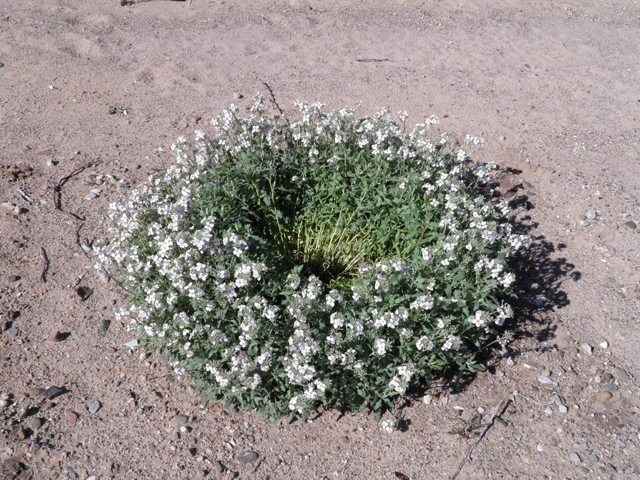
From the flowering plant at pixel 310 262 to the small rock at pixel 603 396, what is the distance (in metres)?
0.97

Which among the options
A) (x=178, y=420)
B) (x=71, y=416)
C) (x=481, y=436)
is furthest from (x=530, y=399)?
(x=71, y=416)

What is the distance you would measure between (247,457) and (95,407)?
1.28 meters

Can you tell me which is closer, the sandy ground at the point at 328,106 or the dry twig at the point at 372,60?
the sandy ground at the point at 328,106

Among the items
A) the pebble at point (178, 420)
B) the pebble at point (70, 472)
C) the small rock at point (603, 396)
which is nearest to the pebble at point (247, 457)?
the pebble at point (178, 420)

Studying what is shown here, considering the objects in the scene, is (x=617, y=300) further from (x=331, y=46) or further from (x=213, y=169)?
(x=331, y=46)

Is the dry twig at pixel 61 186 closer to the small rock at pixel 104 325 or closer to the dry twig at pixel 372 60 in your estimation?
the small rock at pixel 104 325

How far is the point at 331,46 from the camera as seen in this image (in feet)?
28.2

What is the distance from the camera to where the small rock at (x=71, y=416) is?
3656mm

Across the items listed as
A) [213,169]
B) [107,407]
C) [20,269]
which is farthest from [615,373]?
[20,269]

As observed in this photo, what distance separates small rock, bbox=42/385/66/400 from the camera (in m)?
3.80

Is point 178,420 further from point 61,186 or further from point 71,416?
point 61,186

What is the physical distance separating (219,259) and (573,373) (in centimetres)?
313

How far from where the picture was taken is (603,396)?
3.95 meters

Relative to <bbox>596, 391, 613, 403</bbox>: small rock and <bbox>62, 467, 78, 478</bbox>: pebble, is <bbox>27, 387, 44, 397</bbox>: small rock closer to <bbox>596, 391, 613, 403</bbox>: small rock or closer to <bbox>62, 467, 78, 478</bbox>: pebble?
<bbox>62, 467, 78, 478</bbox>: pebble
